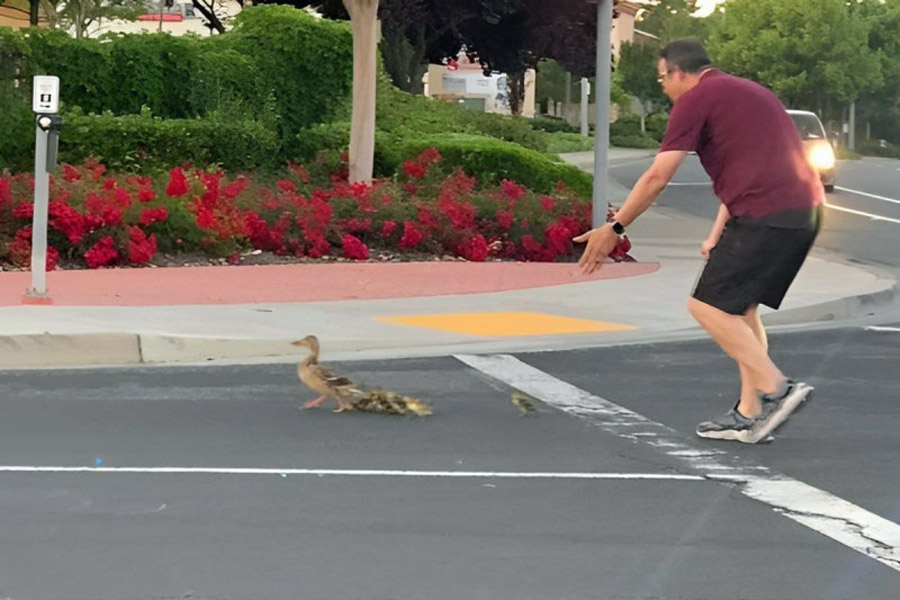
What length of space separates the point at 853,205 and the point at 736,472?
968 inches

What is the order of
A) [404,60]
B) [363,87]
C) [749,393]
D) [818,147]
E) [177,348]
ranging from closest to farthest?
[749,393]
[177,348]
[363,87]
[818,147]
[404,60]

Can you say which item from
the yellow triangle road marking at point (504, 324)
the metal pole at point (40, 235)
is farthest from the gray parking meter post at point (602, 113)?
the metal pole at point (40, 235)

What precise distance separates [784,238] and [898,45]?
329 feet

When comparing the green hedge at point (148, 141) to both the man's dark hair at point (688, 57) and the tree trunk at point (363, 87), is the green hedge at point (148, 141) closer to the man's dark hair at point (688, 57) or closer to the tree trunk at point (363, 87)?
the tree trunk at point (363, 87)

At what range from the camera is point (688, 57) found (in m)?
8.73

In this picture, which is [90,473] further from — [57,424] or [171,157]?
[171,157]

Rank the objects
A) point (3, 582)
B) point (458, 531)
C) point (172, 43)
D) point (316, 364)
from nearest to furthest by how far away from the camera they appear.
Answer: point (3, 582) → point (458, 531) → point (316, 364) → point (172, 43)

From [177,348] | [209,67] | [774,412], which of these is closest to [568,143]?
[209,67]

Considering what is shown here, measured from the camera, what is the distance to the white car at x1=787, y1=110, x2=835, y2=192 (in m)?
32.9

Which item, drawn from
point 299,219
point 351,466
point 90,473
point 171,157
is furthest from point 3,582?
point 171,157

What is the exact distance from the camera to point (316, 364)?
31.4 feet

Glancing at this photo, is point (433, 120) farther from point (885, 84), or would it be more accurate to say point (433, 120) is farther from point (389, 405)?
point (885, 84)

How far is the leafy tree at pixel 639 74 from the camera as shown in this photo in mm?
95375

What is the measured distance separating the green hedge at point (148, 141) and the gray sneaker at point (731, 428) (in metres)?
13.8
